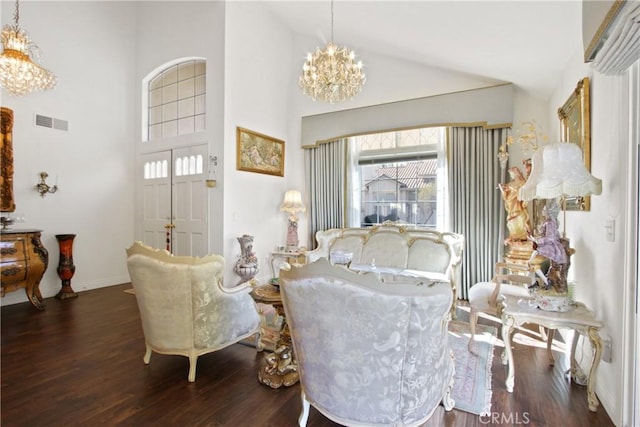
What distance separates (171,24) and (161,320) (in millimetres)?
5209

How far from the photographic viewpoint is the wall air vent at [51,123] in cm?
435

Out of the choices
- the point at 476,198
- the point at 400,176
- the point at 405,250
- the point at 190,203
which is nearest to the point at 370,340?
the point at 405,250

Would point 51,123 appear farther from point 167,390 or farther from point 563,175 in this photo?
point 563,175

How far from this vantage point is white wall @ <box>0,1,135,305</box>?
14.0ft

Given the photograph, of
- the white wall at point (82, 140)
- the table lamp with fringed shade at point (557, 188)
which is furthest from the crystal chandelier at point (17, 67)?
the table lamp with fringed shade at point (557, 188)

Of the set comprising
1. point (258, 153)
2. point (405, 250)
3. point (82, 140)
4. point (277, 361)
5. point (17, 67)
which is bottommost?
point (277, 361)

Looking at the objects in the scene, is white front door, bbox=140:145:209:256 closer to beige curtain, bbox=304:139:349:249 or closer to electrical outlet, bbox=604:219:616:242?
beige curtain, bbox=304:139:349:249

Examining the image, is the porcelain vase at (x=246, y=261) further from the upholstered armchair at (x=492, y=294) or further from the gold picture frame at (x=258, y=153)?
the upholstered armchair at (x=492, y=294)

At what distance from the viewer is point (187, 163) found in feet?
16.2

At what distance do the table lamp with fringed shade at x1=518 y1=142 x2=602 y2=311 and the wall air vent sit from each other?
6171 millimetres

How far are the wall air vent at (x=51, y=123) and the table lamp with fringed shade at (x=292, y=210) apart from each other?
362cm

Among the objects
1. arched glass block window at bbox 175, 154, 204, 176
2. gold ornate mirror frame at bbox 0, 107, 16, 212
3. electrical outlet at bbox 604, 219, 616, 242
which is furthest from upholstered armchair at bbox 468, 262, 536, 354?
gold ornate mirror frame at bbox 0, 107, 16, 212

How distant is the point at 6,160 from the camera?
4.01m

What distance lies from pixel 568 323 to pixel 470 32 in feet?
9.65
